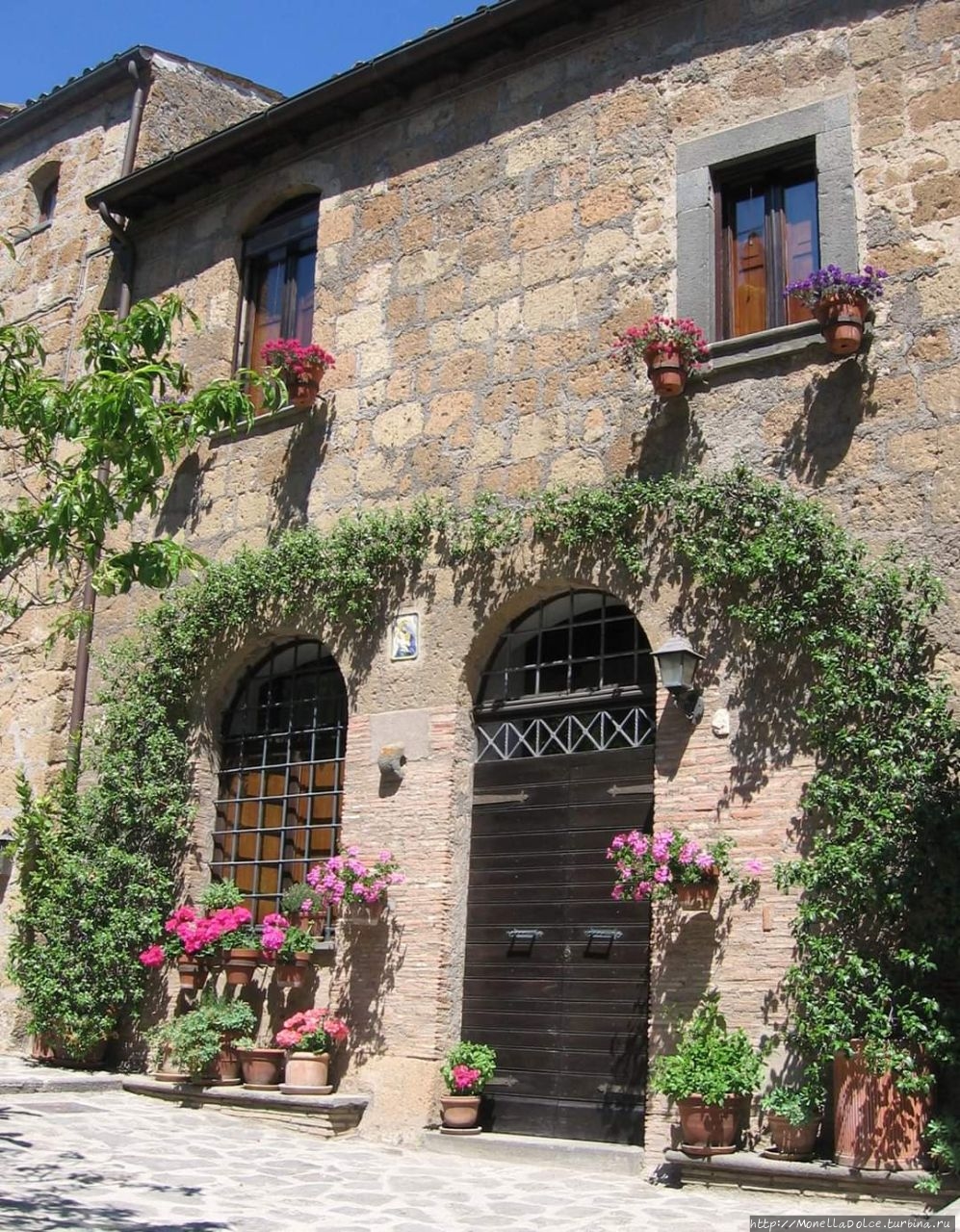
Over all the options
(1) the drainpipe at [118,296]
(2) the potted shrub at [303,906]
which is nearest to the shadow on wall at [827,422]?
(2) the potted shrub at [303,906]

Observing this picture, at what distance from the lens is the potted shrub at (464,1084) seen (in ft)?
28.7

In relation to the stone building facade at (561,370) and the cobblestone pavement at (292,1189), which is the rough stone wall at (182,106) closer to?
the stone building facade at (561,370)

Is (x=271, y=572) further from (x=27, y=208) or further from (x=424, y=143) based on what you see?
(x=27, y=208)

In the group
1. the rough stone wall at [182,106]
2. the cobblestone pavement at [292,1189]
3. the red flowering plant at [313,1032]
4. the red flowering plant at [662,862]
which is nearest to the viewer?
the cobblestone pavement at [292,1189]

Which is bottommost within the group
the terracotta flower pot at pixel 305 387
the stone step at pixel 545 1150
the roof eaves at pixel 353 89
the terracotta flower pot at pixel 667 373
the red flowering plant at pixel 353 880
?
the stone step at pixel 545 1150

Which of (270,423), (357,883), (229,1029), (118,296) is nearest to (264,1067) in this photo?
(229,1029)

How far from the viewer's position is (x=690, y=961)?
814 cm

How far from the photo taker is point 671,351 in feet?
29.3

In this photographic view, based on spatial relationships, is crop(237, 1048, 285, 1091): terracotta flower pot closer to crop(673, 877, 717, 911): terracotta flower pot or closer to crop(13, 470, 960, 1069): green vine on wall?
crop(13, 470, 960, 1069): green vine on wall

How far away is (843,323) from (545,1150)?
495cm

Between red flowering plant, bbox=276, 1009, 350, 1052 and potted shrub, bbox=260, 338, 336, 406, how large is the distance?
4447mm

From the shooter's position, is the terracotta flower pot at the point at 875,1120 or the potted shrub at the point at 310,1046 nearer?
the terracotta flower pot at the point at 875,1120

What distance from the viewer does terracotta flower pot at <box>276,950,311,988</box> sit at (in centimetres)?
975

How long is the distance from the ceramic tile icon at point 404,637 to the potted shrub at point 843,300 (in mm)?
3339
